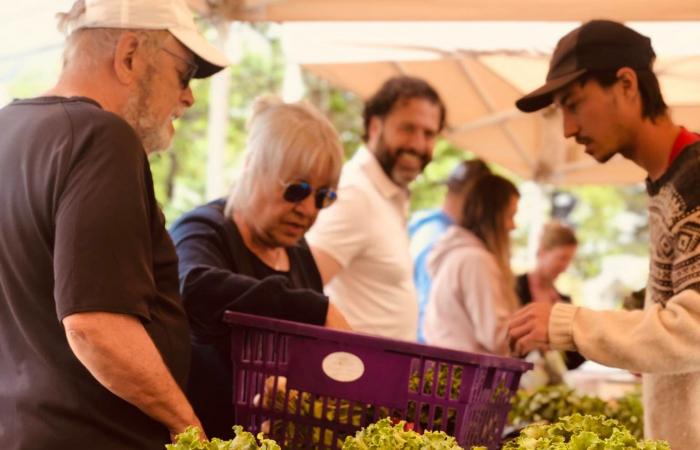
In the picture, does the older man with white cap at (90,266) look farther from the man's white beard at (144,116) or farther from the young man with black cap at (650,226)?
the young man with black cap at (650,226)

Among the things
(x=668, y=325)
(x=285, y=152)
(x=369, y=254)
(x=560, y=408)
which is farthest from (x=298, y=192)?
(x=560, y=408)

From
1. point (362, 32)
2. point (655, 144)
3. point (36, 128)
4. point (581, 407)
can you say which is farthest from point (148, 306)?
point (362, 32)

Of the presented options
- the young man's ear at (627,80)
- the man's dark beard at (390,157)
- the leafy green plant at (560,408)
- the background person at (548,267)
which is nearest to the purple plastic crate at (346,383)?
the young man's ear at (627,80)

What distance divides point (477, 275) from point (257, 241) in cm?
204

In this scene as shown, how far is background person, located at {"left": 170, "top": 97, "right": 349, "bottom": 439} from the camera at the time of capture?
271 cm

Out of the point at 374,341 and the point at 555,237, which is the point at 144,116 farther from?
the point at 555,237

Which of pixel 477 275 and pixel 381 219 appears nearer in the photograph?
pixel 381 219

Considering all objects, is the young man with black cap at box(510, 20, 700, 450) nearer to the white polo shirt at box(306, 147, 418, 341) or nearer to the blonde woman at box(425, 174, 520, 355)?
the white polo shirt at box(306, 147, 418, 341)

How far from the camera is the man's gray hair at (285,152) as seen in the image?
3025 millimetres

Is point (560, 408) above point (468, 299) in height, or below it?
below

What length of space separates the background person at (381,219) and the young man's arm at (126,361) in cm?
178

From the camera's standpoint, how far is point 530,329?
2.76 metres

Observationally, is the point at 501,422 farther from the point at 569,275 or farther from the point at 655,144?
the point at 569,275

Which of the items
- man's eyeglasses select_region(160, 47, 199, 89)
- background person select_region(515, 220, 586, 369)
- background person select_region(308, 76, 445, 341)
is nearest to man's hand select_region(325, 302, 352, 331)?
man's eyeglasses select_region(160, 47, 199, 89)
